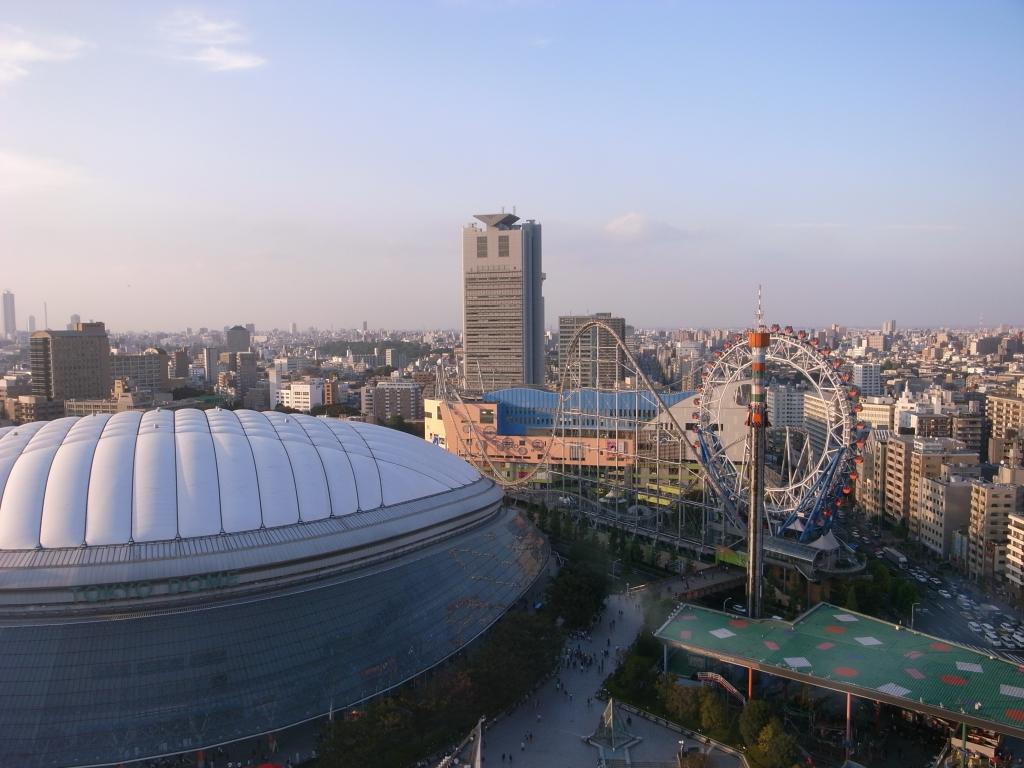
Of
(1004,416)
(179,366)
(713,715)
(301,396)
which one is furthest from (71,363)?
(1004,416)

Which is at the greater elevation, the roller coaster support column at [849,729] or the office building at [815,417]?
the office building at [815,417]

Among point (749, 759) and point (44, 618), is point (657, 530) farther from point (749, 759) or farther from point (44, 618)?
point (44, 618)

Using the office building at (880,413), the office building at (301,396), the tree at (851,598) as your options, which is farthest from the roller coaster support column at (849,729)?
the office building at (301,396)

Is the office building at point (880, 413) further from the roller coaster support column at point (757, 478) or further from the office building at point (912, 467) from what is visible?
the roller coaster support column at point (757, 478)

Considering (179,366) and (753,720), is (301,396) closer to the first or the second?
(179,366)

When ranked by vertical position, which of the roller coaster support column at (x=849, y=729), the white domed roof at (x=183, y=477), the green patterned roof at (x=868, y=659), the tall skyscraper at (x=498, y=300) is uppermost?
the tall skyscraper at (x=498, y=300)

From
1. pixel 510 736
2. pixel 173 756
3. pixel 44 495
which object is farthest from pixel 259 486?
pixel 510 736
